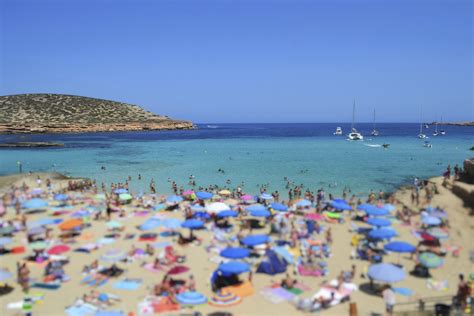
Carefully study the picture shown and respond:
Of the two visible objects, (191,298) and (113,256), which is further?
(113,256)

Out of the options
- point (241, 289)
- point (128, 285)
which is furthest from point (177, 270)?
point (241, 289)

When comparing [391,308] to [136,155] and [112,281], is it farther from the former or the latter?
[136,155]

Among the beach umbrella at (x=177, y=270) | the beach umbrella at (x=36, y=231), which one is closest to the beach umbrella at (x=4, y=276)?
the beach umbrella at (x=36, y=231)

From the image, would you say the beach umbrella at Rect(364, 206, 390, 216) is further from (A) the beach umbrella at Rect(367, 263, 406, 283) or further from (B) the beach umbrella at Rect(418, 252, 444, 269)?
(A) the beach umbrella at Rect(367, 263, 406, 283)

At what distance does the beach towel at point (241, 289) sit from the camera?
11297 mm

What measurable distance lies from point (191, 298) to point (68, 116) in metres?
107

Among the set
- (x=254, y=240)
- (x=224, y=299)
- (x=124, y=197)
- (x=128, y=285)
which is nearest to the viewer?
(x=224, y=299)

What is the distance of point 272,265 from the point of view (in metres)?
12.8

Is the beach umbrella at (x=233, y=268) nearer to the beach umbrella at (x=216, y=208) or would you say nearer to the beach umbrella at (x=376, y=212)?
the beach umbrella at (x=216, y=208)

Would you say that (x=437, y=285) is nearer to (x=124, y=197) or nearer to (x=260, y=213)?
(x=260, y=213)

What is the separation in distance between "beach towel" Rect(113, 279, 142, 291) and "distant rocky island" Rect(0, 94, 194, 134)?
281ft

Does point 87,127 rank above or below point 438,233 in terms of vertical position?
above

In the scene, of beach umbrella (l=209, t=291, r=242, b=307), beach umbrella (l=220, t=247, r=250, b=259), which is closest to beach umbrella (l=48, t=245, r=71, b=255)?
beach umbrella (l=220, t=247, r=250, b=259)

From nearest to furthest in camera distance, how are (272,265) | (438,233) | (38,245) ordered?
(272,265) → (38,245) → (438,233)
